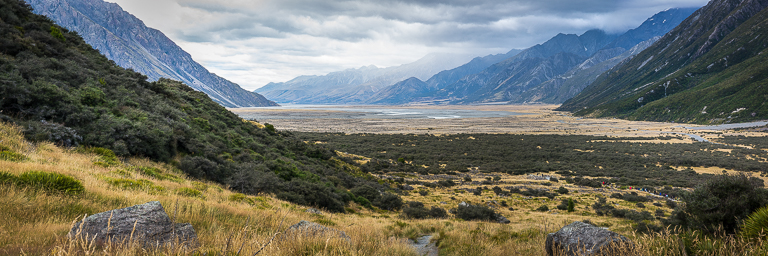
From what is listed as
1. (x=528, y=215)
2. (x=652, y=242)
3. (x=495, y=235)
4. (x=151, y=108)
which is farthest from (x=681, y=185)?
(x=151, y=108)

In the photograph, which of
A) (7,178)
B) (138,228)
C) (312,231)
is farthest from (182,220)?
(7,178)

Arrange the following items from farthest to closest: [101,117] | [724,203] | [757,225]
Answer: [101,117] → [724,203] → [757,225]

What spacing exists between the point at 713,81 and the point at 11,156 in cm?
19925

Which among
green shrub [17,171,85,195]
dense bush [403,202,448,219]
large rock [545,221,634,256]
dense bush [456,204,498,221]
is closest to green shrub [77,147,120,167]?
green shrub [17,171,85,195]

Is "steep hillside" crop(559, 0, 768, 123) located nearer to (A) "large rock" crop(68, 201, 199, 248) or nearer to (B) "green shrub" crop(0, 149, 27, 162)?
(A) "large rock" crop(68, 201, 199, 248)

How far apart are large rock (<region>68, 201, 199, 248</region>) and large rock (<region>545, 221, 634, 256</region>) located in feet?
18.7

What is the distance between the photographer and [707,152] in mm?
44531

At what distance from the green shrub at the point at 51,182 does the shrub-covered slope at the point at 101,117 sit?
6.32 meters

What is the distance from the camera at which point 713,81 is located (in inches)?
5261

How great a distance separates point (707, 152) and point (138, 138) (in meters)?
65.5

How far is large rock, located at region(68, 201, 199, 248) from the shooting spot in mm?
3541

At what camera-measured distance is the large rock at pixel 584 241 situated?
4.83 metres

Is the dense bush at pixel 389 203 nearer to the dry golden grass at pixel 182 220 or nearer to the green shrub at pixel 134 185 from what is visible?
the dry golden grass at pixel 182 220

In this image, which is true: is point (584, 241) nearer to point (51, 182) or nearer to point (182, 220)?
point (182, 220)
